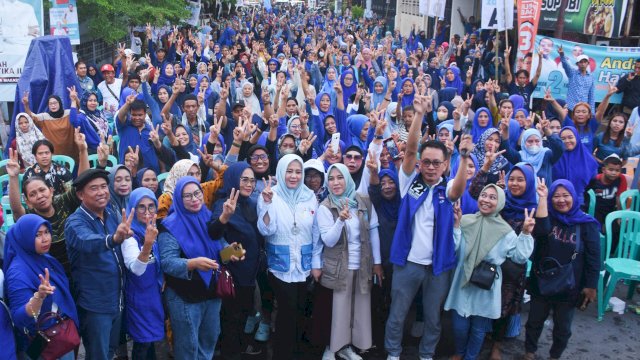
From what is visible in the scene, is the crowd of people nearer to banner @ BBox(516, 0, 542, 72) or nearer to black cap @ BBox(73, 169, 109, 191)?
black cap @ BBox(73, 169, 109, 191)

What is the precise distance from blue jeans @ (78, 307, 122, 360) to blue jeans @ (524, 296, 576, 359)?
290cm

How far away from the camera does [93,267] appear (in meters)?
3.06

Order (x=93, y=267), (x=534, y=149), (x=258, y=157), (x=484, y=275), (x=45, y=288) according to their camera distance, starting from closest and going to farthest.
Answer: (x=45, y=288) < (x=93, y=267) < (x=484, y=275) < (x=258, y=157) < (x=534, y=149)

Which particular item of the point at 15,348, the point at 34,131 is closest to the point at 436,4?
the point at 34,131

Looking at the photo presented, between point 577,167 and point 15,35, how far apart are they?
21.6 ft

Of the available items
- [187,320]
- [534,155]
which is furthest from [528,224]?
[187,320]

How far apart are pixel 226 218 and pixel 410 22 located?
80.8ft

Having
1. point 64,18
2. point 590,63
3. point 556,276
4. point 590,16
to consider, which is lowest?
point 556,276

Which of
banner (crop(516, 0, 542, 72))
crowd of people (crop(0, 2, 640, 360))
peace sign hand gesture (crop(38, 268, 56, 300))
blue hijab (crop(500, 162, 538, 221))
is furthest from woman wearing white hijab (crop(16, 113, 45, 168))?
banner (crop(516, 0, 542, 72))

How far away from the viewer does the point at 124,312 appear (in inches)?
130

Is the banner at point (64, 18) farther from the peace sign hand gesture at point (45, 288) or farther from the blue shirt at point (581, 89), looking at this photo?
the blue shirt at point (581, 89)

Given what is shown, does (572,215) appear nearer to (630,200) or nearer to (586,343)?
(586,343)

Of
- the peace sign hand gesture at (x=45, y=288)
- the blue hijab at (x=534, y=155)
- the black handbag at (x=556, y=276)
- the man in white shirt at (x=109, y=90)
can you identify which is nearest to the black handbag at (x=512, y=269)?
the black handbag at (x=556, y=276)

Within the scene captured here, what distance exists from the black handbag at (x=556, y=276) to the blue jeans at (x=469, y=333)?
48cm
